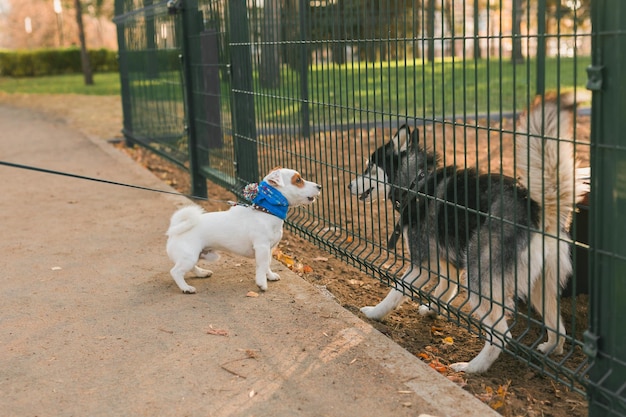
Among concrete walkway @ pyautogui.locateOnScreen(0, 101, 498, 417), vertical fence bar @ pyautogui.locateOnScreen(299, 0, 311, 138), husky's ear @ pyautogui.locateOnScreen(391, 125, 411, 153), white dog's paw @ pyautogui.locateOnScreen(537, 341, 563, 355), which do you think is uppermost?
vertical fence bar @ pyautogui.locateOnScreen(299, 0, 311, 138)

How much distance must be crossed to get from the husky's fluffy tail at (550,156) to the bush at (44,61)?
3647cm

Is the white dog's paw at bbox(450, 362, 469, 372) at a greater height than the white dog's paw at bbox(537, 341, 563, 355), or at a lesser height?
lesser

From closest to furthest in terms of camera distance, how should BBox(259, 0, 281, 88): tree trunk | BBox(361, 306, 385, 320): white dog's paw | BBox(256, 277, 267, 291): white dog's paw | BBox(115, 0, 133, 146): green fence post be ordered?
BBox(361, 306, 385, 320): white dog's paw → BBox(256, 277, 267, 291): white dog's paw → BBox(259, 0, 281, 88): tree trunk → BBox(115, 0, 133, 146): green fence post

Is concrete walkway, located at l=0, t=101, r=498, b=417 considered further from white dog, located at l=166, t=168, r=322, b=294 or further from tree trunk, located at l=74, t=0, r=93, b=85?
tree trunk, located at l=74, t=0, r=93, b=85

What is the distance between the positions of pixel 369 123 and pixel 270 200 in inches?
78.6

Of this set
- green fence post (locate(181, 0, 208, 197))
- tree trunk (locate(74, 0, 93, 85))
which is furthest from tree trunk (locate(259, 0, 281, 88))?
tree trunk (locate(74, 0, 93, 85))

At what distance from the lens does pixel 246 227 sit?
17.0ft

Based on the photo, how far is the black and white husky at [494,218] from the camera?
3.49m

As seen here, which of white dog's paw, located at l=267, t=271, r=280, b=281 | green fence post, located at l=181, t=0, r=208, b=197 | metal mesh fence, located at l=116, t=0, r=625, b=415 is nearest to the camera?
metal mesh fence, located at l=116, t=0, r=625, b=415

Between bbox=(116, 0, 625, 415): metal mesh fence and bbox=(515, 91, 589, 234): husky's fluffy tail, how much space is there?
0.10 ft

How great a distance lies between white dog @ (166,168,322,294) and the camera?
516cm

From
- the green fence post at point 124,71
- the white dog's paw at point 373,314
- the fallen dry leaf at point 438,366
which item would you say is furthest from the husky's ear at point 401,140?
the green fence post at point 124,71

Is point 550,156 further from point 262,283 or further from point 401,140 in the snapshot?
point 262,283

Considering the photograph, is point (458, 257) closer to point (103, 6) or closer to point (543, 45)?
point (543, 45)
